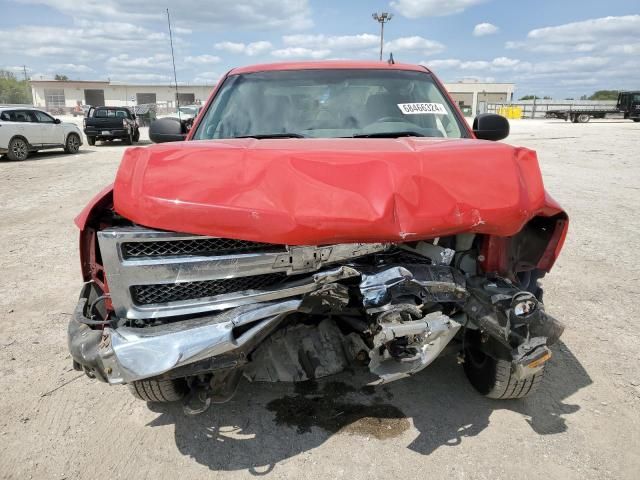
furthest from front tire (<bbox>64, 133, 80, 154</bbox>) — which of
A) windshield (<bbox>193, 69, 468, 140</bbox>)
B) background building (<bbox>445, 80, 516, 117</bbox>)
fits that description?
background building (<bbox>445, 80, 516, 117</bbox>)

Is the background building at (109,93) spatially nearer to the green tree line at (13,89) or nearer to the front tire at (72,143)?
the green tree line at (13,89)

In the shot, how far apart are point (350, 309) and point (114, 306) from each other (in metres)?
1.08

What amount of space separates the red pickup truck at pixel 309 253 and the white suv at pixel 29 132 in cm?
1480

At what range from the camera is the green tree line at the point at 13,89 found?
78.6 meters

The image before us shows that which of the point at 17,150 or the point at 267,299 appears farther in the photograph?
the point at 17,150

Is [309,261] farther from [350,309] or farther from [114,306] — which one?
[114,306]

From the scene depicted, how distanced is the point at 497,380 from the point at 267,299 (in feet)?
4.74

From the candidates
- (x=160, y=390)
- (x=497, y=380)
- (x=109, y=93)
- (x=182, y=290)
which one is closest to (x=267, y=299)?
(x=182, y=290)

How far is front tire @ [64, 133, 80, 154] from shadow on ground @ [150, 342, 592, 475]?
16.7m

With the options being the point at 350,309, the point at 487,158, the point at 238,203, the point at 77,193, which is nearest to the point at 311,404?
the point at 350,309

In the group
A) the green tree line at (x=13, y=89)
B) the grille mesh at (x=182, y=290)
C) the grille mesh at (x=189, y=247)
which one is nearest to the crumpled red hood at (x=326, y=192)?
the grille mesh at (x=189, y=247)

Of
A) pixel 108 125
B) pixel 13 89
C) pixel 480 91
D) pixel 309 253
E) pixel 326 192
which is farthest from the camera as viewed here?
pixel 13 89

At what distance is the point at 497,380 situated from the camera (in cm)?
267

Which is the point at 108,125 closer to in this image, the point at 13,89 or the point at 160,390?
the point at 160,390
